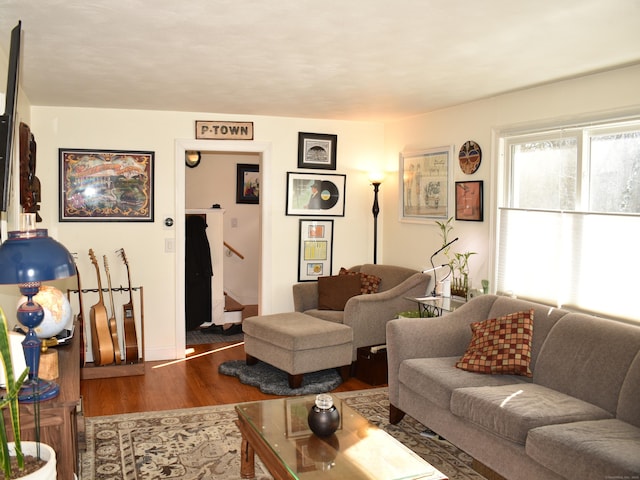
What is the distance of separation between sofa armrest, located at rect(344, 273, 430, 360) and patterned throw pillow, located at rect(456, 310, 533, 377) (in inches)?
56.7

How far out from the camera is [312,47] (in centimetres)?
331

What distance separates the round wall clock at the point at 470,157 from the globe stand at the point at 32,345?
3.57 metres

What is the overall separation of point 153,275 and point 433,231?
8.75 ft

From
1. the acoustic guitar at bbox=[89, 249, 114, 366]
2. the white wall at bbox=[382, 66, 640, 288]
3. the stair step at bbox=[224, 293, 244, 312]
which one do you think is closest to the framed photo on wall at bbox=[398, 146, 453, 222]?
the white wall at bbox=[382, 66, 640, 288]

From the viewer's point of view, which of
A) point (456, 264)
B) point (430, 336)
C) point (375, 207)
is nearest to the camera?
point (430, 336)

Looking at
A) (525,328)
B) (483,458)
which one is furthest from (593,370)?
(483,458)

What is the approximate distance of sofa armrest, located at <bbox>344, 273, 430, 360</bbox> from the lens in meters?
5.13

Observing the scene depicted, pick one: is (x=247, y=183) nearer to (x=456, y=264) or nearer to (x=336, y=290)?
(x=336, y=290)

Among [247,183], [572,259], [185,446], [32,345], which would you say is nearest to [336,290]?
[572,259]

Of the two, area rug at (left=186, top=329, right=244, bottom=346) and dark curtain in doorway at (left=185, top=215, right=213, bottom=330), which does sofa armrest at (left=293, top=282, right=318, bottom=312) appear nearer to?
area rug at (left=186, top=329, right=244, bottom=346)

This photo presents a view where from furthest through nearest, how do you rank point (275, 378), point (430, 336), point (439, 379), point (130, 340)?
point (130, 340) → point (275, 378) → point (430, 336) → point (439, 379)

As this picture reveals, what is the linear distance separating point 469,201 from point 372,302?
1.18 meters

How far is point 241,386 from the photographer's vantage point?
4914 millimetres

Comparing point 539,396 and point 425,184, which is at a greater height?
point 425,184
